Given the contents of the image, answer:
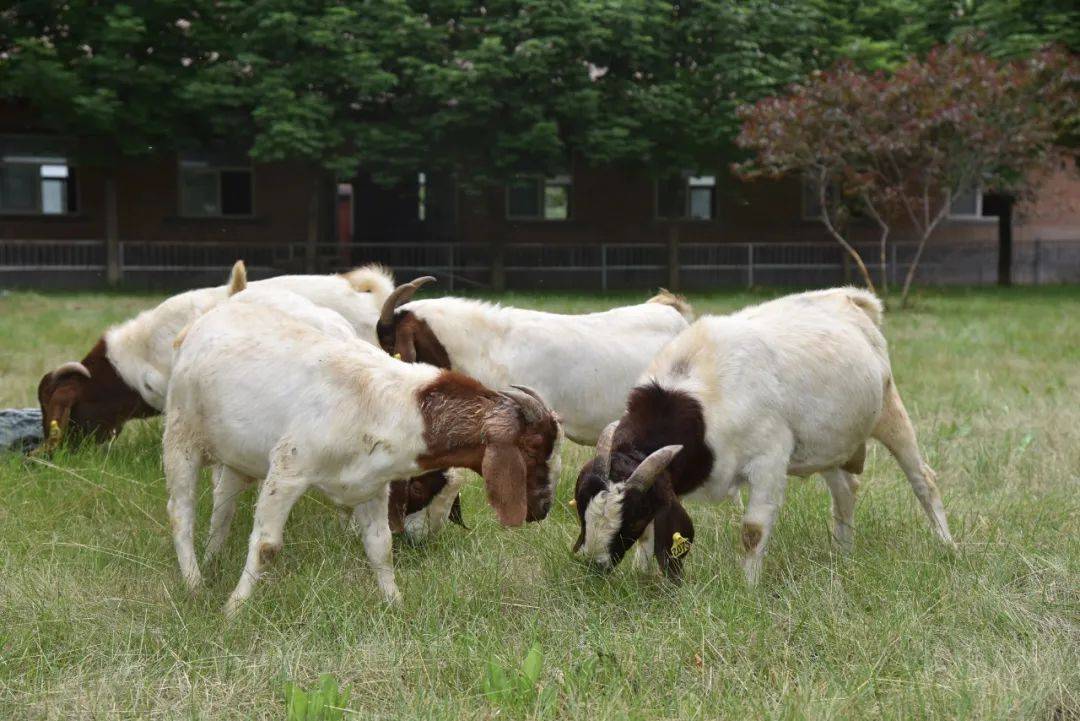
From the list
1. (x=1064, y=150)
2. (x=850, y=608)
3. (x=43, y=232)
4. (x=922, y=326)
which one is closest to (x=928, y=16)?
(x=1064, y=150)

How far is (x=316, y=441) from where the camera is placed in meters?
4.70

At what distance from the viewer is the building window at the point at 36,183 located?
Answer: 26.5 m

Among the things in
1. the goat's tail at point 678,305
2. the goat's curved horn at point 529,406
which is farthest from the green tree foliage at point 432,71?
the goat's curved horn at point 529,406

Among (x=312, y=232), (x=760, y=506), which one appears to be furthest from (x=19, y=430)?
(x=312, y=232)

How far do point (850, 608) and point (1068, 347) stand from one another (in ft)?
35.6

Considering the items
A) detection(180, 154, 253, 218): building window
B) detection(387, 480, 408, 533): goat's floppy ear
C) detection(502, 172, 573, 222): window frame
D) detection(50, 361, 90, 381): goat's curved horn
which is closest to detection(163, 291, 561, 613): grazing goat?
detection(387, 480, 408, 533): goat's floppy ear

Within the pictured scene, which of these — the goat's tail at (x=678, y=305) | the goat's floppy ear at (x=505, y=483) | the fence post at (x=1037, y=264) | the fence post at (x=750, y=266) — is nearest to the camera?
the goat's floppy ear at (x=505, y=483)

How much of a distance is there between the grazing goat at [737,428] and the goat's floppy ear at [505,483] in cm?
32

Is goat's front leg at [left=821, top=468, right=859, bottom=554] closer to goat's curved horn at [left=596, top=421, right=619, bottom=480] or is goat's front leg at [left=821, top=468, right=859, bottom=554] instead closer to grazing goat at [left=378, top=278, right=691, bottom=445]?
grazing goat at [left=378, top=278, right=691, bottom=445]

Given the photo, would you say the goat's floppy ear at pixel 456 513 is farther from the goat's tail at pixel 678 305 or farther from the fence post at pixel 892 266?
the fence post at pixel 892 266

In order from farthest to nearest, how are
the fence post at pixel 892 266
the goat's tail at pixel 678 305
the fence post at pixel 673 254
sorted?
the fence post at pixel 892 266
the fence post at pixel 673 254
the goat's tail at pixel 678 305

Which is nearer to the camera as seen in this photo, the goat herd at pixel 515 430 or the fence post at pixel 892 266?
the goat herd at pixel 515 430

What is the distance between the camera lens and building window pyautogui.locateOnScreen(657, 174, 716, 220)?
31.0 meters

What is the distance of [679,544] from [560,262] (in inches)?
952
